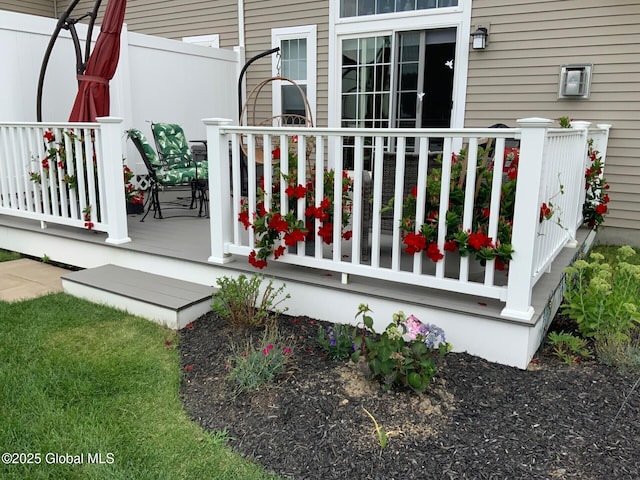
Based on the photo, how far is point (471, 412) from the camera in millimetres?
2215

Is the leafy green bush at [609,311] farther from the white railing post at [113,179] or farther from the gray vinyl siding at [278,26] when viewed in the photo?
the gray vinyl siding at [278,26]

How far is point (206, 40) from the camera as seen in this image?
764cm

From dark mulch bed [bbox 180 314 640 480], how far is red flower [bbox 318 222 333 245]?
72 centimetres

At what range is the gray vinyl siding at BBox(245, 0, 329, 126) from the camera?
21.6 ft

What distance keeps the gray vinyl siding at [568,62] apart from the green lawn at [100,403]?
14.2ft

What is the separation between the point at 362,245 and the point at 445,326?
810mm

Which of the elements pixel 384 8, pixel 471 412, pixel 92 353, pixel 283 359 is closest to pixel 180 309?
pixel 92 353

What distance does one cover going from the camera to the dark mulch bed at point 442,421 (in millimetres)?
1901

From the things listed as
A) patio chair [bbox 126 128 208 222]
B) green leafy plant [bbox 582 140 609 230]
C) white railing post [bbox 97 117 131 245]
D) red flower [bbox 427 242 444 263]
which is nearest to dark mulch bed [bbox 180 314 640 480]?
red flower [bbox 427 242 444 263]

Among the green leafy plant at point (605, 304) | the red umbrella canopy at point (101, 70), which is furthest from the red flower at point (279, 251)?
the red umbrella canopy at point (101, 70)

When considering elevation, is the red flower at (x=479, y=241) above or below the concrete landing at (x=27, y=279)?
above

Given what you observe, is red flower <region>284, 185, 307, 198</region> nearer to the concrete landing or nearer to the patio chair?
the concrete landing

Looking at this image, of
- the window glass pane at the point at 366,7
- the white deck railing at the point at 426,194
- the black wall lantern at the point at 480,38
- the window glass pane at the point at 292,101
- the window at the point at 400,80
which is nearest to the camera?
the white deck railing at the point at 426,194
